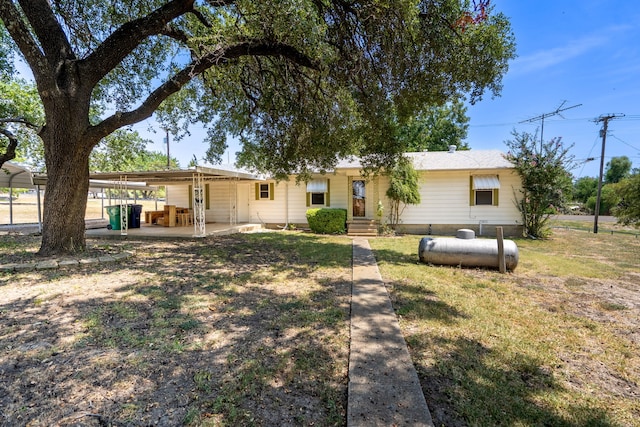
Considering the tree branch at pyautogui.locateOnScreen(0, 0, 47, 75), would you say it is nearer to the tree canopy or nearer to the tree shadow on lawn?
the tree shadow on lawn

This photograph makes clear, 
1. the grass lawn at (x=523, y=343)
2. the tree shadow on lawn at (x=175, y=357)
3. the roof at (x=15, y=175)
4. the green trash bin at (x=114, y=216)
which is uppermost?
the roof at (x=15, y=175)

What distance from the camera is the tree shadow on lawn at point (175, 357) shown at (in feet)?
7.14

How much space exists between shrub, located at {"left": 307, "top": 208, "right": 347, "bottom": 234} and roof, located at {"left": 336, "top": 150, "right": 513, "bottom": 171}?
2.15 metres

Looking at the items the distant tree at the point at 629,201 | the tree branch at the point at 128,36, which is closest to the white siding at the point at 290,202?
the tree branch at the point at 128,36

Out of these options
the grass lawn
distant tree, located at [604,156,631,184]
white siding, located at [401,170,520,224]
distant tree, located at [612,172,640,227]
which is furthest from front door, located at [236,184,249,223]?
distant tree, located at [604,156,631,184]

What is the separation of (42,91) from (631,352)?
1084 centimetres

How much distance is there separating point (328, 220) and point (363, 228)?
163 centimetres

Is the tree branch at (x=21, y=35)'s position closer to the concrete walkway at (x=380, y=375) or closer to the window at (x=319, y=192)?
the concrete walkway at (x=380, y=375)

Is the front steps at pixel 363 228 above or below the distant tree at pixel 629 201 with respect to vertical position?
below

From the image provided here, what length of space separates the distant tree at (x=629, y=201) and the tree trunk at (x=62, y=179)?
61.0 feet

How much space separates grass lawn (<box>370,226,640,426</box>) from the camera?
7.66ft

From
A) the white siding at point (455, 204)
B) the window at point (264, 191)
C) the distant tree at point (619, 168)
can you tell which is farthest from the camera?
the distant tree at point (619, 168)

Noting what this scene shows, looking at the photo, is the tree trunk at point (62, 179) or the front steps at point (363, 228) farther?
the front steps at point (363, 228)

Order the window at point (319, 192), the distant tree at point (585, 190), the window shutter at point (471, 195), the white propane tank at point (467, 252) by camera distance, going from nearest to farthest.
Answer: the white propane tank at point (467, 252) < the window shutter at point (471, 195) < the window at point (319, 192) < the distant tree at point (585, 190)
